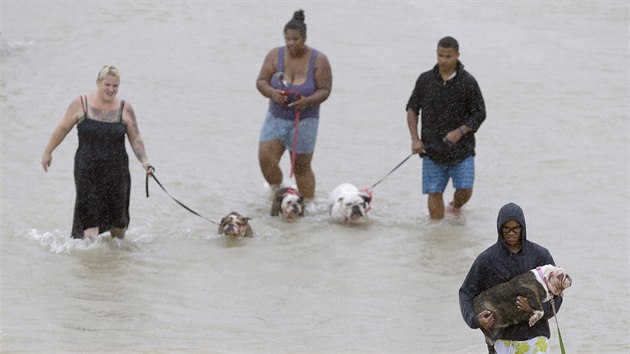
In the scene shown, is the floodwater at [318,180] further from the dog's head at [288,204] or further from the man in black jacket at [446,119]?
the man in black jacket at [446,119]

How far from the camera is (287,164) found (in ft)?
48.3

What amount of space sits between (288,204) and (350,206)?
585 millimetres

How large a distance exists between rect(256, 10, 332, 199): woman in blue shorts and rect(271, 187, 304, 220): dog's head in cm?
37

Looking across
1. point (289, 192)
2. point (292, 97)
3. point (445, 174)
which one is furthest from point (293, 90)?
point (445, 174)

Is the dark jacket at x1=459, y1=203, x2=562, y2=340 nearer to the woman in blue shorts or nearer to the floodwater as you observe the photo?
the floodwater

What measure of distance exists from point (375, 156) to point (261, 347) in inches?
274

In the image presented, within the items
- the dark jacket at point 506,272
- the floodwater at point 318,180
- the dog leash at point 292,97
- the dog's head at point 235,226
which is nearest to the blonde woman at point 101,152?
the floodwater at point 318,180

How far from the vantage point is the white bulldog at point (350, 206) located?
11938 mm

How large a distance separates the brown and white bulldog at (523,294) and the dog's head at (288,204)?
566cm

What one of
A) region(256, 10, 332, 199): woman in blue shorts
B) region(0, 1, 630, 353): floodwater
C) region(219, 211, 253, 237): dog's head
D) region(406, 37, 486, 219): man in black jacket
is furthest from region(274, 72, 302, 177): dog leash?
region(406, 37, 486, 219): man in black jacket

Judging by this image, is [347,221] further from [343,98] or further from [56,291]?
[343,98]

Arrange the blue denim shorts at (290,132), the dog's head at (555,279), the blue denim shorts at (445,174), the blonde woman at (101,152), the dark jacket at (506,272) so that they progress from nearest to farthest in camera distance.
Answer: the dog's head at (555,279) → the dark jacket at (506,272) → the blonde woman at (101,152) → the blue denim shorts at (445,174) → the blue denim shorts at (290,132)

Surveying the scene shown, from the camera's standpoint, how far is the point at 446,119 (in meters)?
11.3

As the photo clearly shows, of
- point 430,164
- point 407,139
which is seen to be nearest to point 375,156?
point 407,139
